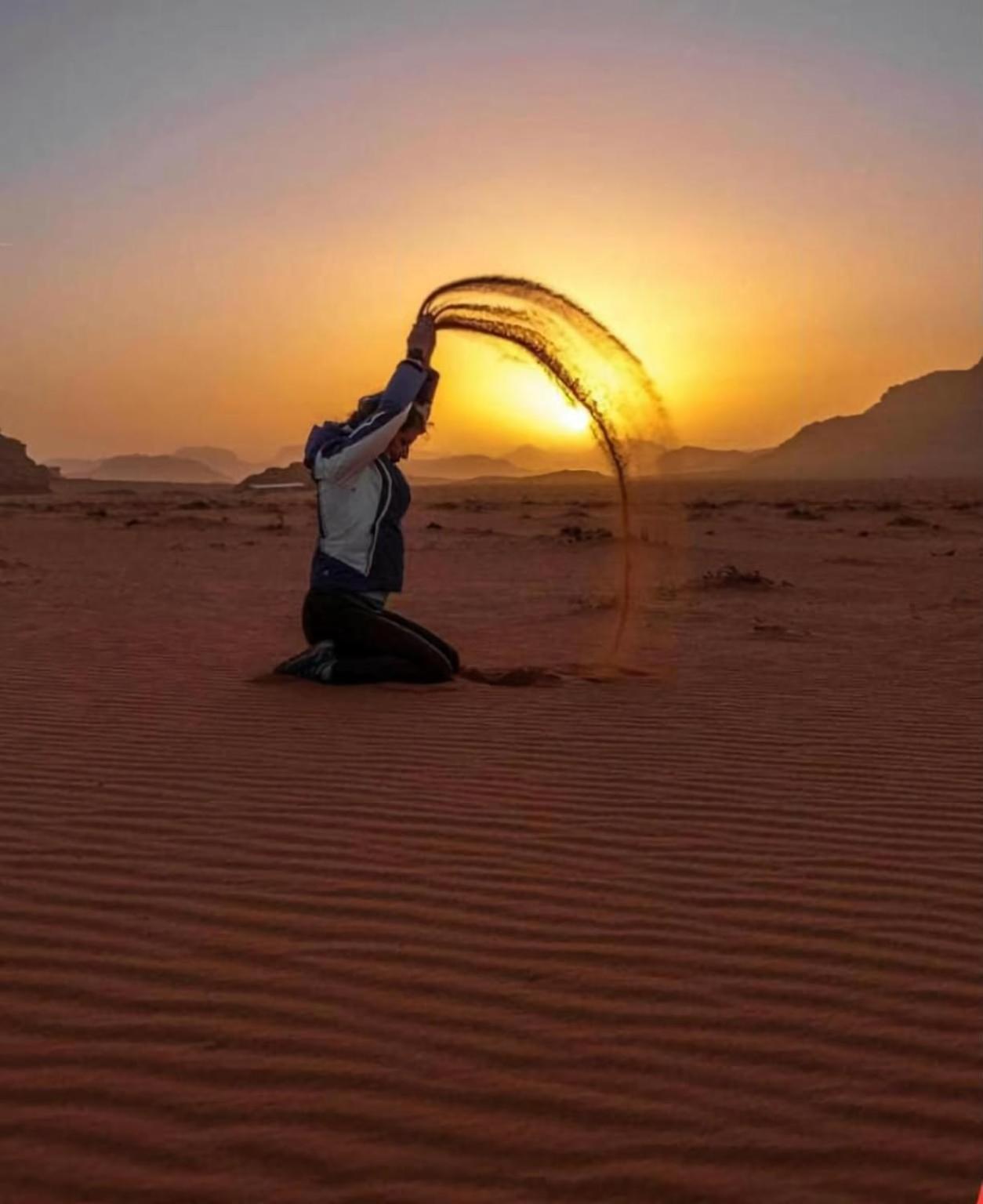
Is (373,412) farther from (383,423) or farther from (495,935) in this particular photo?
(495,935)

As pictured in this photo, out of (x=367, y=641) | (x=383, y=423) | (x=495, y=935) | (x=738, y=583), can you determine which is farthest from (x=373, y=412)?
(x=738, y=583)

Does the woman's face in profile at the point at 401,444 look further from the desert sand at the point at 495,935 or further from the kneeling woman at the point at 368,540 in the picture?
the desert sand at the point at 495,935

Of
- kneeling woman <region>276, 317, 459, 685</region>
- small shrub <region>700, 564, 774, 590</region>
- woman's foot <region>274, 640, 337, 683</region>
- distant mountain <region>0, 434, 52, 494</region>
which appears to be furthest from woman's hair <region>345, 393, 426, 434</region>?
distant mountain <region>0, 434, 52, 494</region>

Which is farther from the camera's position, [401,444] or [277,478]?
[277,478]

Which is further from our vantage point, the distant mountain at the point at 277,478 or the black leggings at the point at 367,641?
the distant mountain at the point at 277,478

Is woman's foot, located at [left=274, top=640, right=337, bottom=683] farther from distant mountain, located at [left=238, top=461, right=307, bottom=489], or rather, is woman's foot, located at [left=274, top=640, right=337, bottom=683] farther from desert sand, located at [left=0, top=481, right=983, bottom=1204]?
distant mountain, located at [left=238, top=461, right=307, bottom=489]

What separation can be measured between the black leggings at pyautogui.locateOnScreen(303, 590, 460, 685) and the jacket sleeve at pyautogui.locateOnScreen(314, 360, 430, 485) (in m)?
0.94

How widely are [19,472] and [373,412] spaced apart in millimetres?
70059

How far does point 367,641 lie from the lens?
8375 millimetres

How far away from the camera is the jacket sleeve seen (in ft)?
24.9

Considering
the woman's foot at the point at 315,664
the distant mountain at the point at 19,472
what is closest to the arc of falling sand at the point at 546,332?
the woman's foot at the point at 315,664

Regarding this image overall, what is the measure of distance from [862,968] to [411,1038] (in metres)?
1.41

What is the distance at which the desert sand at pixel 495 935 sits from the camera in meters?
2.84

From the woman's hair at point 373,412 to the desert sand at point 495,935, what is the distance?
5.59ft
